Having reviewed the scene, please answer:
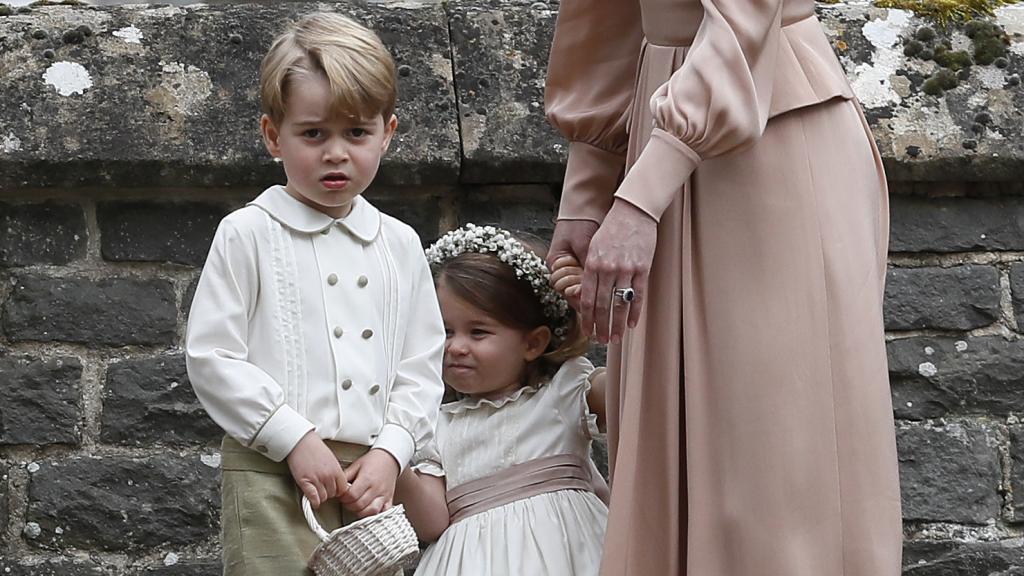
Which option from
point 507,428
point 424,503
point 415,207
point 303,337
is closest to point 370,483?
point 303,337

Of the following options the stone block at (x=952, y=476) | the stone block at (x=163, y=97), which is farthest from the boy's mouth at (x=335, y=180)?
the stone block at (x=952, y=476)

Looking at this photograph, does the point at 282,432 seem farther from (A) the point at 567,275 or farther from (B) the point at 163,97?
(B) the point at 163,97

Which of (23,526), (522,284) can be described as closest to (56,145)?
(23,526)

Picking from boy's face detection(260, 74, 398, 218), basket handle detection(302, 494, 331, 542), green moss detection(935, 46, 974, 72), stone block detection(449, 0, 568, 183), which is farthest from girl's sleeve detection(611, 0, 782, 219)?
green moss detection(935, 46, 974, 72)

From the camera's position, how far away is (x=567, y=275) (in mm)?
2951

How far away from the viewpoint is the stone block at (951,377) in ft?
11.5

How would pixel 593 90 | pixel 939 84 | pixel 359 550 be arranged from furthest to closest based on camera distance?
1. pixel 939 84
2. pixel 593 90
3. pixel 359 550

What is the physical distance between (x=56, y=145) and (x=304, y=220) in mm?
976

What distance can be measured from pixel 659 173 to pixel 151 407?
137 centimetres

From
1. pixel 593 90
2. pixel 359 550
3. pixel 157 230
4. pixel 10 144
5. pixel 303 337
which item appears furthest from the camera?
pixel 157 230

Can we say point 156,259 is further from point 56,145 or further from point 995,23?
point 995,23

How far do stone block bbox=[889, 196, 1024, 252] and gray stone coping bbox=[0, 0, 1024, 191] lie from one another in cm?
8

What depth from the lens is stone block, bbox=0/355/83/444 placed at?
3354 mm

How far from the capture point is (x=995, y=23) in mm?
3605
